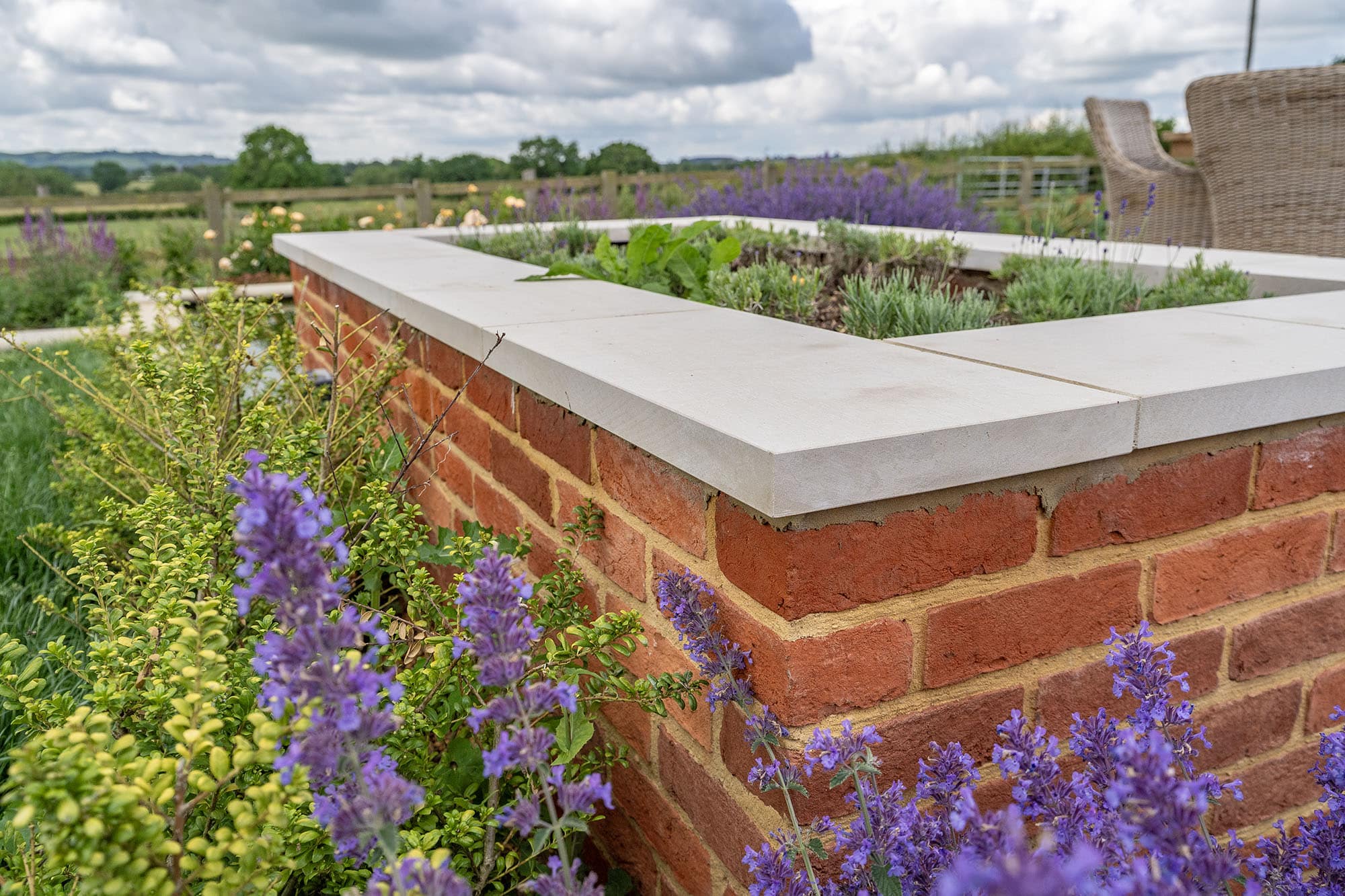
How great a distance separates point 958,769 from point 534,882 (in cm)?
47

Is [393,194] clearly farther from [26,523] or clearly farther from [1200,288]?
[1200,288]

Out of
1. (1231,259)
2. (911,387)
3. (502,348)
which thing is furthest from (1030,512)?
(1231,259)

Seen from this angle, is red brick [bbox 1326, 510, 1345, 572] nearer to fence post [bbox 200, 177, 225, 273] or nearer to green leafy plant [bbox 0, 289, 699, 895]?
green leafy plant [bbox 0, 289, 699, 895]

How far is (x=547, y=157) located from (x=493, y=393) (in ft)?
53.5

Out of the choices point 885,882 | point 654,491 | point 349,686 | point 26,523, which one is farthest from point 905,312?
point 26,523

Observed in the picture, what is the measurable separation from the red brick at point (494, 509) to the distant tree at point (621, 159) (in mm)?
14084

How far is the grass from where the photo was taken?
2.24 m

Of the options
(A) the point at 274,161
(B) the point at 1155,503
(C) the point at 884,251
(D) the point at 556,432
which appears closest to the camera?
(B) the point at 1155,503

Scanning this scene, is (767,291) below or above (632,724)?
above

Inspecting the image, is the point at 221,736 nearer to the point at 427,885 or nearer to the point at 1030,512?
the point at 427,885

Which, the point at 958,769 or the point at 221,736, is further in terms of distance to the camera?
the point at 221,736

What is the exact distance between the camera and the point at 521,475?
1875mm

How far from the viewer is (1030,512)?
4.04 ft

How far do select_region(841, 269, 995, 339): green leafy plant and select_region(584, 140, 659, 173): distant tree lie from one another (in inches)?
542
